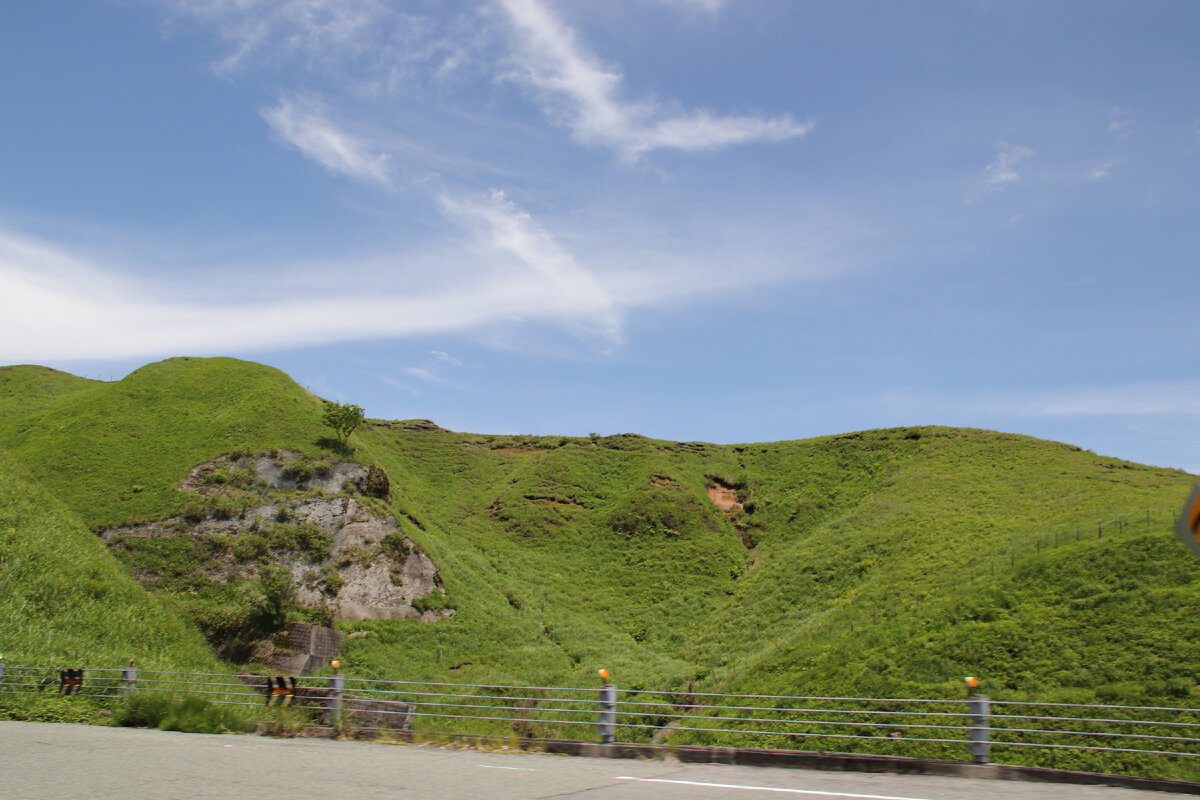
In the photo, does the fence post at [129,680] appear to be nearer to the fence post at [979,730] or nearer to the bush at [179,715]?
the bush at [179,715]

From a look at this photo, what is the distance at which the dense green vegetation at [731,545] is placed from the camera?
26.5 m

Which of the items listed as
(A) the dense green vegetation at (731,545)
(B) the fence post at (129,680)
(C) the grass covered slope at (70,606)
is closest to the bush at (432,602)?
(A) the dense green vegetation at (731,545)

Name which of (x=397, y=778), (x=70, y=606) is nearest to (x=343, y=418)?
(x=70, y=606)

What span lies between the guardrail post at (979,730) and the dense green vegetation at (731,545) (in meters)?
11.4

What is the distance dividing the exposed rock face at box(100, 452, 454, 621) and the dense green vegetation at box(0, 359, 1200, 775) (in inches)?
60.5

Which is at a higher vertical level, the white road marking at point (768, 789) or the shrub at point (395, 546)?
the shrub at point (395, 546)

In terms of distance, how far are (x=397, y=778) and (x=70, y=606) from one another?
2900cm

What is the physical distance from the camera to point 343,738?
14.9 meters

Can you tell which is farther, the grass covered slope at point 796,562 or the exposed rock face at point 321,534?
the exposed rock face at point 321,534

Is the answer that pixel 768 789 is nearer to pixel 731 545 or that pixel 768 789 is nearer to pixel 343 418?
pixel 343 418

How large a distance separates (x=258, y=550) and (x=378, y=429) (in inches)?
1962

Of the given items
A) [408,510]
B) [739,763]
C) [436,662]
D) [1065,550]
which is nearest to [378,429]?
[408,510]

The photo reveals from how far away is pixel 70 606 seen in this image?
97.7 ft

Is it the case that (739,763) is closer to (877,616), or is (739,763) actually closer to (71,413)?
(877,616)
